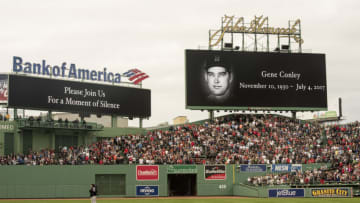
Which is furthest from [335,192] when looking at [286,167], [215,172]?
[215,172]

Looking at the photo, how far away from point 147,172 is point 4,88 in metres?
14.6

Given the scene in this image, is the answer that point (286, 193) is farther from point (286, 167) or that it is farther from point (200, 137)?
point (200, 137)

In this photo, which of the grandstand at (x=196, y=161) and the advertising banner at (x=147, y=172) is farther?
the advertising banner at (x=147, y=172)

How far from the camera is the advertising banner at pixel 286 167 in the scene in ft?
173

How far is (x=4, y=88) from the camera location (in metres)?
→ 49.0

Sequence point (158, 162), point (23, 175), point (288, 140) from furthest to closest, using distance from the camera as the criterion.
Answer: point (288, 140), point (158, 162), point (23, 175)

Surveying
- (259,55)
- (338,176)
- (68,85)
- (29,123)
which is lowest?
(338,176)

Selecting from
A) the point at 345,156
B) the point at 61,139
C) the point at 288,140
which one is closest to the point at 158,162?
the point at 61,139

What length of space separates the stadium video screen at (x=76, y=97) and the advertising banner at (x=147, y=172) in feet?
27.6

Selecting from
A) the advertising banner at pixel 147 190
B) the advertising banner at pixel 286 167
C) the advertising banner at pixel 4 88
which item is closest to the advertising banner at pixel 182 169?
the advertising banner at pixel 147 190

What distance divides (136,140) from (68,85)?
8391 millimetres

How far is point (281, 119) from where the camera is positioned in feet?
203

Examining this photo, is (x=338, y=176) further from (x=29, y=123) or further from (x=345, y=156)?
(x=29, y=123)

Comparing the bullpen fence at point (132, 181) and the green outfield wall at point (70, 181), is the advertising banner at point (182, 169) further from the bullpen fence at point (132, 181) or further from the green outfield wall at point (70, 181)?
the green outfield wall at point (70, 181)
